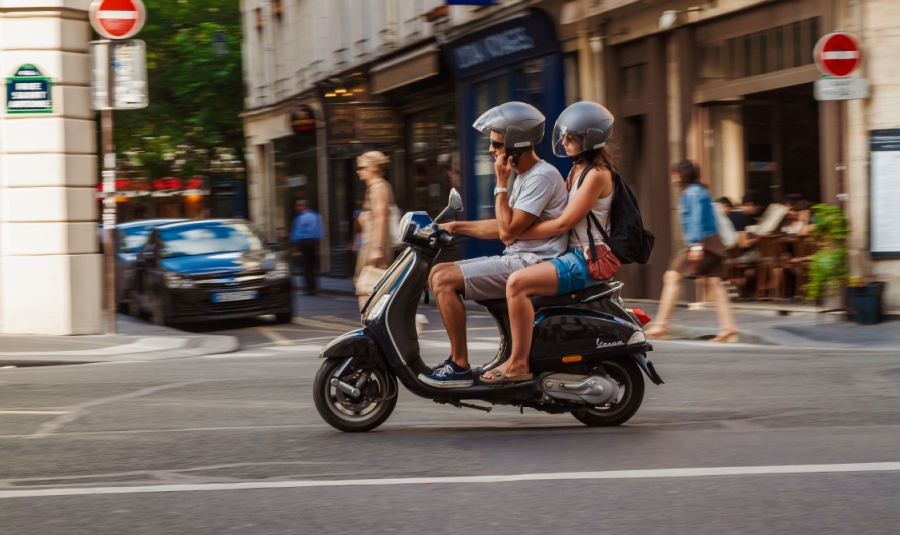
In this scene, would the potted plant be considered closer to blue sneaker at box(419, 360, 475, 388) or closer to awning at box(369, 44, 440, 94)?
blue sneaker at box(419, 360, 475, 388)

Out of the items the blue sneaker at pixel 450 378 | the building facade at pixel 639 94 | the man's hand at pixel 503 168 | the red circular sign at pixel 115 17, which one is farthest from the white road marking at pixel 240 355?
the building facade at pixel 639 94

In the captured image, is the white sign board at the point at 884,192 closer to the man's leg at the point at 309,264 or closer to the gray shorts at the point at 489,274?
the gray shorts at the point at 489,274

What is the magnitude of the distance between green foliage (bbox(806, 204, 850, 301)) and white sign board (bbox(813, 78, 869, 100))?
118cm

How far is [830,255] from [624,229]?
23.9ft

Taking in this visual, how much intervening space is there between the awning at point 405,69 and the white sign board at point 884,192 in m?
12.3

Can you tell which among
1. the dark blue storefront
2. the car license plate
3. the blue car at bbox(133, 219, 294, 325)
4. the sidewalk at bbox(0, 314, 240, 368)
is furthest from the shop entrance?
→ the sidewalk at bbox(0, 314, 240, 368)

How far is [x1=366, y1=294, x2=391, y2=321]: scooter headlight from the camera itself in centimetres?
701

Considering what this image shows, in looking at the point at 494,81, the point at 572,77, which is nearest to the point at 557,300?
the point at 572,77

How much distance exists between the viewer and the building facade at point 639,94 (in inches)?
552

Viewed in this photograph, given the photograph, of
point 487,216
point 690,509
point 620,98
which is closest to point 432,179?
point 487,216

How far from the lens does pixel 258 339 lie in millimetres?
14805

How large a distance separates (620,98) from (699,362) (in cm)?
955

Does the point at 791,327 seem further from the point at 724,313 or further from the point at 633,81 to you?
the point at 633,81

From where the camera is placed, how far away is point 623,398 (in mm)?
7078
